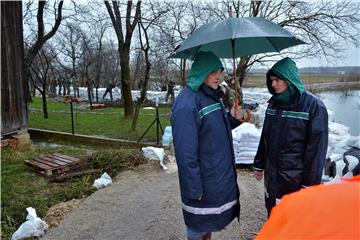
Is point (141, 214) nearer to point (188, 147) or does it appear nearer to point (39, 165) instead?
point (188, 147)

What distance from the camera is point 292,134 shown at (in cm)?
259

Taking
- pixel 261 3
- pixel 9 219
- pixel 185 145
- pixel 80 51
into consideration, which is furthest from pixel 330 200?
pixel 80 51

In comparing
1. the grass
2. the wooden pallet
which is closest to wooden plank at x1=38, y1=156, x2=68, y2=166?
the wooden pallet

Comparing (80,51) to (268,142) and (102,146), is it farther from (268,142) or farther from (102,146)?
(268,142)

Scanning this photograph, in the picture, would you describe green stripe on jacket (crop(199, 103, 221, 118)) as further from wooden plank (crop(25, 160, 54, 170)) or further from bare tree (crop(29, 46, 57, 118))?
bare tree (crop(29, 46, 57, 118))

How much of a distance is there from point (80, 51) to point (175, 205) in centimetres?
2925

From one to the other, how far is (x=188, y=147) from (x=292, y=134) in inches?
30.7

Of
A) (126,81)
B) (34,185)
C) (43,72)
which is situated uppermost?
(43,72)

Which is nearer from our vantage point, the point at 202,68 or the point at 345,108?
the point at 202,68

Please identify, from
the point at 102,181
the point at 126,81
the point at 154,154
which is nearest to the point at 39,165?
the point at 102,181

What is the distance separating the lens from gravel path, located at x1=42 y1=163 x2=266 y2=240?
12.0 ft

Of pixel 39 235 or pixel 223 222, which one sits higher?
pixel 223 222

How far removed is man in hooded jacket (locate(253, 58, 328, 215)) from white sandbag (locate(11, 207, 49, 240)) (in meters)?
2.45

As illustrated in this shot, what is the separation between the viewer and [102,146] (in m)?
8.70
